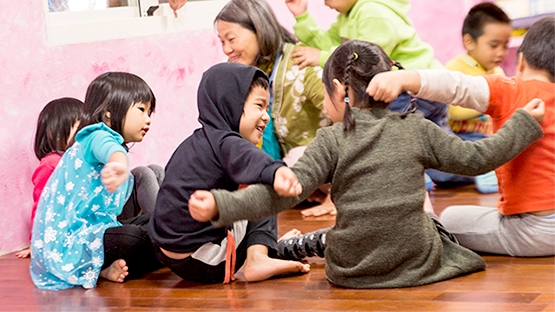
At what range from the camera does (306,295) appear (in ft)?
5.86

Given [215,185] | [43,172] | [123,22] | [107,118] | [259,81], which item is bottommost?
[43,172]

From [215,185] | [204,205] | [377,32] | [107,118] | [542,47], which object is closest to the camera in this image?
[204,205]

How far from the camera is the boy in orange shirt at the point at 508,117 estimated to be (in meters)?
1.93

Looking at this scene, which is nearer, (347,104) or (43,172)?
(347,104)

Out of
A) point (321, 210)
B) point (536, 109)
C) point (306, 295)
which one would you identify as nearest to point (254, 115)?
point (306, 295)

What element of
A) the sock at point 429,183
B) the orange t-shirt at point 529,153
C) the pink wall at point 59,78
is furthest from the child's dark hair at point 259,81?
A: the sock at point 429,183

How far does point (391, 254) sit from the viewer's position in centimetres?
176

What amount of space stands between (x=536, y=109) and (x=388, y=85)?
38 centimetres

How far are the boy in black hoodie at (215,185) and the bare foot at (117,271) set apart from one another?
0.14 metres

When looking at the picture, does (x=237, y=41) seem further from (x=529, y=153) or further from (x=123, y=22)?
(x=529, y=153)

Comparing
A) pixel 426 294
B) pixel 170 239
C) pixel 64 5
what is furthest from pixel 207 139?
pixel 64 5

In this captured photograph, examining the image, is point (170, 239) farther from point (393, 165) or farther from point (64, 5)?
point (64, 5)

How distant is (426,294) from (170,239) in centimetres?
64

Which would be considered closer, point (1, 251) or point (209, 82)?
point (209, 82)
